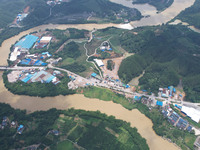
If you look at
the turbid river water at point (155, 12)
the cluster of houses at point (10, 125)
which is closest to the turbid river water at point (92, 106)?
the cluster of houses at point (10, 125)

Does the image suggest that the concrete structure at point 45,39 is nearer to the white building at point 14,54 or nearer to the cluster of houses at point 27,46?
the cluster of houses at point 27,46

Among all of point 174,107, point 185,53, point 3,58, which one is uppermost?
point 185,53

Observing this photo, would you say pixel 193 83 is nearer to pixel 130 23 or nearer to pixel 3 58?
pixel 130 23

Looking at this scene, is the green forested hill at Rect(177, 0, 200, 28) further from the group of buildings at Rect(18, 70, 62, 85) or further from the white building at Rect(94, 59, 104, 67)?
the group of buildings at Rect(18, 70, 62, 85)

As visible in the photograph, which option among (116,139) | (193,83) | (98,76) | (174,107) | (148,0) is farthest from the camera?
(148,0)

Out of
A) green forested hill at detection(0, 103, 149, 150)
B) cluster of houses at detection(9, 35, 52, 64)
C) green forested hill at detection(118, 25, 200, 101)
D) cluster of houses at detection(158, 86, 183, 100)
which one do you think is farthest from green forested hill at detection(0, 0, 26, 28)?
cluster of houses at detection(158, 86, 183, 100)

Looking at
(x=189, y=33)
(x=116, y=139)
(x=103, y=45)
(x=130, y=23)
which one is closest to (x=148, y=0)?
(x=130, y=23)
